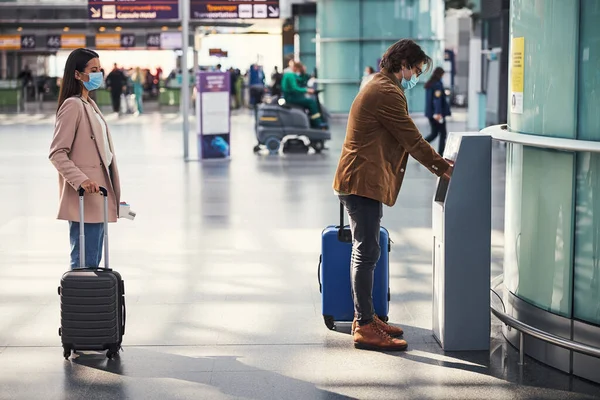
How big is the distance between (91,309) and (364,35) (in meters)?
25.4

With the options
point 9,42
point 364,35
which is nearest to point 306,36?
point 9,42

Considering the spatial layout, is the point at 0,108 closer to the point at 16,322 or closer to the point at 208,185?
the point at 208,185

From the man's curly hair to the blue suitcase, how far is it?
1036 millimetres

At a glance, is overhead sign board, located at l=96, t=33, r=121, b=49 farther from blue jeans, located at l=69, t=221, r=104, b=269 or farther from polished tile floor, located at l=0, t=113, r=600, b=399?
blue jeans, located at l=69, t=221, r=104, b=269

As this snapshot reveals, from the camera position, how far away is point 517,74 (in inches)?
236

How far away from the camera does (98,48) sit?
45.1 metres

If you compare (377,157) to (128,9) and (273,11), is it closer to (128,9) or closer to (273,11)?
(128,9)

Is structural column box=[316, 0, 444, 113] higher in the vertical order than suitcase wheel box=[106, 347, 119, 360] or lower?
higher

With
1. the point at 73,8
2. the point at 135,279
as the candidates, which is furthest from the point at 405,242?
the point at 73,8

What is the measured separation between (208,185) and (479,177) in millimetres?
8835

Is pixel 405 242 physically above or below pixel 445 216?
below

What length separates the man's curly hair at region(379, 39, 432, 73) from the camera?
19.6 feet

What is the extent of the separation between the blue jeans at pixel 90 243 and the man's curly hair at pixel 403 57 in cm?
190

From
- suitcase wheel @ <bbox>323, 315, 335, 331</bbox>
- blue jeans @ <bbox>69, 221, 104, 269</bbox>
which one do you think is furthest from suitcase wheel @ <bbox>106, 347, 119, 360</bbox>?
suitcase wheel @ <bbox>323, 315, 335, 331</bbox>
